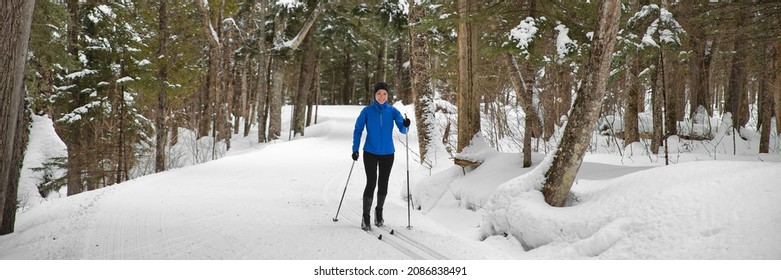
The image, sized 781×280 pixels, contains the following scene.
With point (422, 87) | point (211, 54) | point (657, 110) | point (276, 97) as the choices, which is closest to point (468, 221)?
point (422, 87)

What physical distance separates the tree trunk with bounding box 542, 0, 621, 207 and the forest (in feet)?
0.07

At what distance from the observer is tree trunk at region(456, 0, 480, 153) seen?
344 inches

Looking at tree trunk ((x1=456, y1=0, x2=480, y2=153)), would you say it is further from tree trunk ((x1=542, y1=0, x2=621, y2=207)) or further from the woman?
tree trunk ((x1=542, y1=0, x2=621, y2=207))

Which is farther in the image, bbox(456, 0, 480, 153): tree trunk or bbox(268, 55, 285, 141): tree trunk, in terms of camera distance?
bbox(268, 55, 285, 141): tree trunk

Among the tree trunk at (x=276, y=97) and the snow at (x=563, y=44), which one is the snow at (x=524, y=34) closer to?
the snow at (x=563, y=44)

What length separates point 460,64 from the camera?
8.88 meters

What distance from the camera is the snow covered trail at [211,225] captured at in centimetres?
445

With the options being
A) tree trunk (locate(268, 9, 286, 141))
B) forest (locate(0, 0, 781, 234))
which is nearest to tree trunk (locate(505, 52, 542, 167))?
forest (locate(0, 0, 781, 234))

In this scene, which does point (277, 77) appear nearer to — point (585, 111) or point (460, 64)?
point (460, 64)

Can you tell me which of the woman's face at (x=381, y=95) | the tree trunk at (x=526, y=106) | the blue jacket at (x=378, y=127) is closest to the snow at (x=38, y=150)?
the blue jacket at (x=378, y=127)

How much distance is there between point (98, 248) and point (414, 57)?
8.69m

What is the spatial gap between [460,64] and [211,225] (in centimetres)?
561

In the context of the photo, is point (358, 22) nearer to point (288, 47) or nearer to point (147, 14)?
point (288, 47)

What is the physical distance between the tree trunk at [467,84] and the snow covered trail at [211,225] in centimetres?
199
